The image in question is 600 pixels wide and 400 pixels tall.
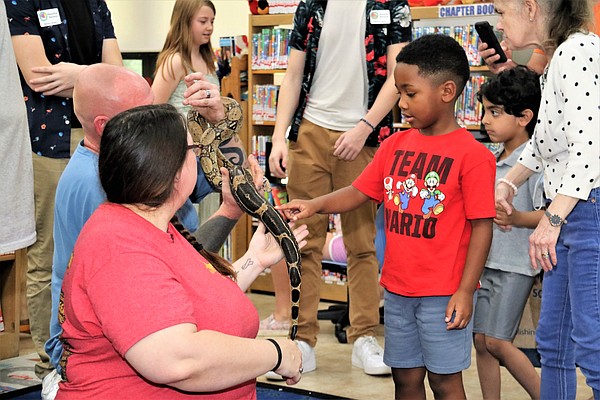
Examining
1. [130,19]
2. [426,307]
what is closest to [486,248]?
[426,307]

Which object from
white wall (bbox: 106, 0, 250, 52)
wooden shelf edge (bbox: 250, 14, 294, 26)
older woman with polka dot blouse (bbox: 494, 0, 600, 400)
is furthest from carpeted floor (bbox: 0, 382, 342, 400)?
white wall (bbox: 106, 0, 250, 52)

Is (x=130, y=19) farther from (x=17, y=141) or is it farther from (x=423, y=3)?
(x=17, y=141)

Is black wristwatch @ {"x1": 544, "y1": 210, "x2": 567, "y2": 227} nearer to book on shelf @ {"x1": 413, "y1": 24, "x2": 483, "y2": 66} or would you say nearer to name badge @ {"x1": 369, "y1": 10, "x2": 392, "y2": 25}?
name badge @ {"x1": 369, "y1": 10, "x2": 392, "y2": 25}

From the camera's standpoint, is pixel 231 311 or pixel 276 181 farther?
pixel 276 181

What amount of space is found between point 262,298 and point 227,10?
399 cm

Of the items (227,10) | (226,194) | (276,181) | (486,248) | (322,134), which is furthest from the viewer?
(227,10)

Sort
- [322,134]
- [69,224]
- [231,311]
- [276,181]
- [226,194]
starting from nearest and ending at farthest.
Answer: [231,311] < [69,224] < [226,194] < [322,134] < [276,181]

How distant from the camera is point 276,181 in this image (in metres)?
6.52

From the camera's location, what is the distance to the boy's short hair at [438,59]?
2914mm

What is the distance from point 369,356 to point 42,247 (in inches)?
70.2

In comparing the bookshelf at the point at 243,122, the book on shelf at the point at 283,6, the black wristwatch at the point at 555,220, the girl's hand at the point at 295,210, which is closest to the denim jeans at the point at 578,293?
the black wristwatch at the point at 555,220

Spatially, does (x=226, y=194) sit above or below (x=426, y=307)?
above

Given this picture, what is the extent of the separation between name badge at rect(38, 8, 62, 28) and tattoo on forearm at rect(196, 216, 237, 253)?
1.67 meters

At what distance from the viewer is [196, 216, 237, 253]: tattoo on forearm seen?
2607 millimetres
